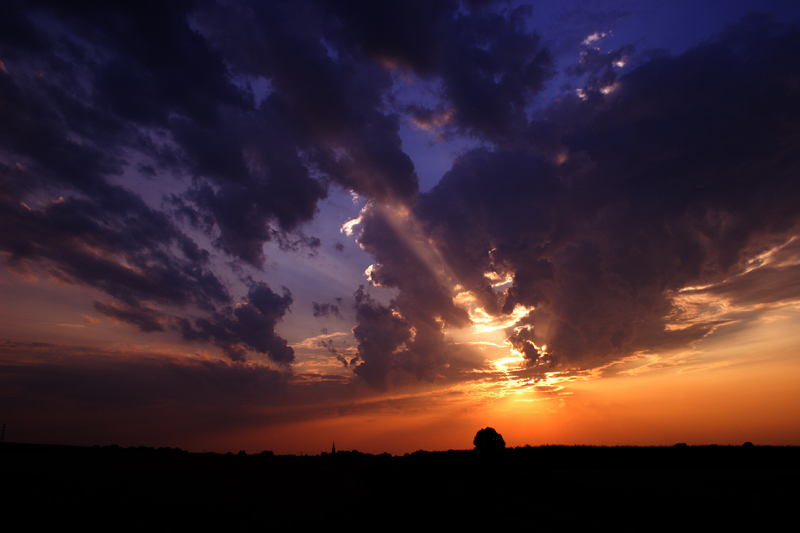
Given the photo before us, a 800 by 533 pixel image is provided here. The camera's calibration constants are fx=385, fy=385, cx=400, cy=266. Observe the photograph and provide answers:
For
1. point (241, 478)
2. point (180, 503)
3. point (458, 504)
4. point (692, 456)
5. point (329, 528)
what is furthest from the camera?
point (692, 456)

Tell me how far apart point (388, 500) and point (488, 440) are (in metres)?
54.7

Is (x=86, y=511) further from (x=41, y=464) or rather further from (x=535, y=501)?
(x=41, y=464)

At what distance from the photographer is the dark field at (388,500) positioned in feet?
61.8

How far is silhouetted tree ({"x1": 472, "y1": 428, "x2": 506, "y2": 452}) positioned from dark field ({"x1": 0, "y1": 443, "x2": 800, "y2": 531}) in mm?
31031

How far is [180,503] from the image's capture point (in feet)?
78.1

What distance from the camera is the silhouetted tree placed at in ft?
234

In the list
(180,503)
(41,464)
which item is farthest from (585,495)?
(41,464)

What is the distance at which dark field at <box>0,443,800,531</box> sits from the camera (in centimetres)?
1883

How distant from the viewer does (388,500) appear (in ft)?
78.0

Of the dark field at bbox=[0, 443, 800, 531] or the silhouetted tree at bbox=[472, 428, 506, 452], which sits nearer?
the dark field at bbox=[0, 443, 800, 531]

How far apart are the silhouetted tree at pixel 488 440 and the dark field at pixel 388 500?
1222 inches

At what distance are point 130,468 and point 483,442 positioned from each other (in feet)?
182

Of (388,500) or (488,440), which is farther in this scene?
(488,440)

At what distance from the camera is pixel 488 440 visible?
72375 millimetres
